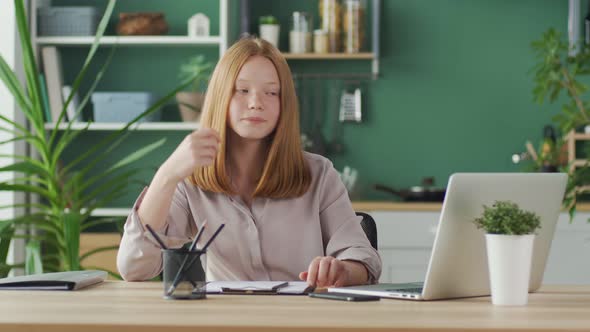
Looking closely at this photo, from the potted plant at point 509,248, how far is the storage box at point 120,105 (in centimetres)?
307

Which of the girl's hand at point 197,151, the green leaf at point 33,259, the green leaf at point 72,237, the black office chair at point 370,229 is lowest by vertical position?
Result: the green leaf at point 33,259

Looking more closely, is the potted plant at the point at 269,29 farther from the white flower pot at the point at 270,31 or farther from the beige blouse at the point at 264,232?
the beige blouse at the point at 264,232

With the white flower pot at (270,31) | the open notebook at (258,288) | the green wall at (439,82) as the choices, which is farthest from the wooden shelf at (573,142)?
the open notebook at (258,288)

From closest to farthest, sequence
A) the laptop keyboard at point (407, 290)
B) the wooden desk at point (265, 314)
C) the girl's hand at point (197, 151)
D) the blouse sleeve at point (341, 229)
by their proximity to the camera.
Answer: the wooden desk at point (265, 314) < the laptop keyboard at point (407, 290) < the girl's hand at point (197, 151) < the blouse sleeve at point (341, 229)

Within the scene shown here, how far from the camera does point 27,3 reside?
4.31 meters

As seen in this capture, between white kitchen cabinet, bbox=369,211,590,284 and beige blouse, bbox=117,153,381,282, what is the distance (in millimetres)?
1983

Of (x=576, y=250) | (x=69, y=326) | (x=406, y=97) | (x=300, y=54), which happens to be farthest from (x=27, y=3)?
(x=69, y=326)

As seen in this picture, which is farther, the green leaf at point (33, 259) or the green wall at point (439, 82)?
the green wall at point (439, 82)

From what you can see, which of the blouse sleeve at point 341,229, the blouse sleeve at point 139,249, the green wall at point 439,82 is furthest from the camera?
the green wall at point 439,82

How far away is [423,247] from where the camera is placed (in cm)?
408

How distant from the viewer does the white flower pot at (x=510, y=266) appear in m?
1.46

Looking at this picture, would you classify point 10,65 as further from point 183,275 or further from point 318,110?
point 183,275

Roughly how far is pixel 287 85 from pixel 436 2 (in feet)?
9.03

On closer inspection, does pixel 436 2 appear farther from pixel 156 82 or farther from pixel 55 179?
pixel 55 179
